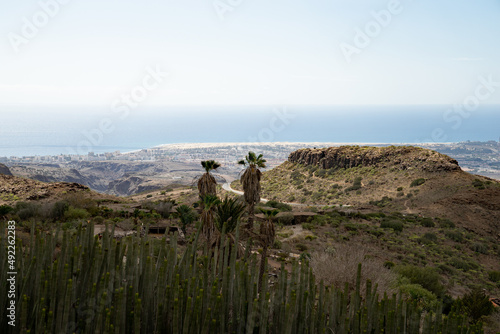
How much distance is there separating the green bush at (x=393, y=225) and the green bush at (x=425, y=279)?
44.0ft

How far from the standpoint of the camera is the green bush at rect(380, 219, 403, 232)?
30772 millimetres

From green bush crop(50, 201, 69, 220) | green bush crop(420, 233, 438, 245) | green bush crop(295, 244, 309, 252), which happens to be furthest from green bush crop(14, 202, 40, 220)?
green bush crop(420, 233, 438, 245)

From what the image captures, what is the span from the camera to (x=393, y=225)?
3111cm

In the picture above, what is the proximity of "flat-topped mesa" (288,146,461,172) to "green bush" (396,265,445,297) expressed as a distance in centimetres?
3577

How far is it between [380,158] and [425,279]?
4379cm

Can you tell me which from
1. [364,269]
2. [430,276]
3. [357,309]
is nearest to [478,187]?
[430,276]

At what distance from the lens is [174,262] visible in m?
6.85

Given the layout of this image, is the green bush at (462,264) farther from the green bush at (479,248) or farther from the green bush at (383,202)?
the green bush at (383,202)

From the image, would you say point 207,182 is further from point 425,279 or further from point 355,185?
point 355,185

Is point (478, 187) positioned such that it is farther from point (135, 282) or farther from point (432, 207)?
point (135, 282)

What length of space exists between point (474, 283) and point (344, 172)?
41.2 m

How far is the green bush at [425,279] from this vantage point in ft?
55.0

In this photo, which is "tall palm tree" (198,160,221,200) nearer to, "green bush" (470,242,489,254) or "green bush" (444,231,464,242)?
"green bush" (470,242,489,254)

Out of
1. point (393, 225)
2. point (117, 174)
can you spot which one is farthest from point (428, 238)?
point (117, 174)
